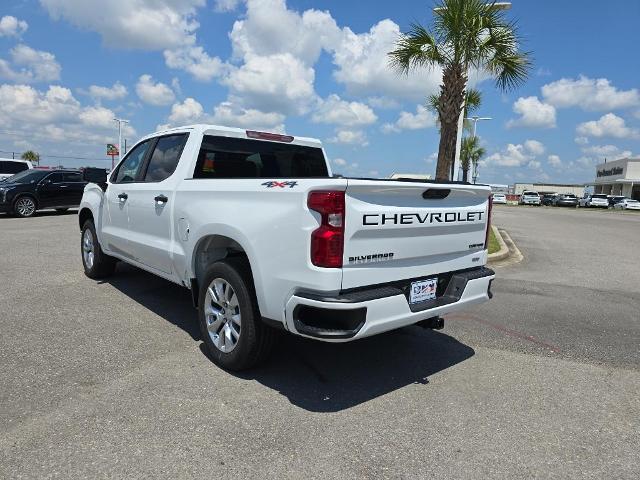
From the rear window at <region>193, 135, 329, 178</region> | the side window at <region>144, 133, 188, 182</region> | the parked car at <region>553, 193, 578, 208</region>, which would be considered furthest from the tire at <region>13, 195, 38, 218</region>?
the parked car at <region>553, 193, 578, 208</region>

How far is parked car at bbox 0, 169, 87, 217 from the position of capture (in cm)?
1595

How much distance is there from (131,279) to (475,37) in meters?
9.21

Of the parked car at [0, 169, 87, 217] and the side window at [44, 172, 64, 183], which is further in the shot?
the side window at [44, 172, 64, 183]

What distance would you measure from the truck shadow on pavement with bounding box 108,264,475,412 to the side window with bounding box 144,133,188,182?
153 cm

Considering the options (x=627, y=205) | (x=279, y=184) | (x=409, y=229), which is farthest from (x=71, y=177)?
(x=627, y=205)

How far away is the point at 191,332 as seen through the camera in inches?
189

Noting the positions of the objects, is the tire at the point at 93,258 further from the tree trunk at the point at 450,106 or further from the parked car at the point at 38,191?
the parked car at the point at 38,191

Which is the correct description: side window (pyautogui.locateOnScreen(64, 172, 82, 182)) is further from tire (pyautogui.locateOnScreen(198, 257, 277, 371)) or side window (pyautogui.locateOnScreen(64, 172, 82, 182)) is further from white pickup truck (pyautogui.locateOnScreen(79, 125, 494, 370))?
tire (pyautogui.locateOnScreen(198, 257, 277, 371))

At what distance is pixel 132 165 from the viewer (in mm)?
5750

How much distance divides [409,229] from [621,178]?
3020 inches

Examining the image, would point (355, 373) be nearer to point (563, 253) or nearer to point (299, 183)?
point (299, 183)

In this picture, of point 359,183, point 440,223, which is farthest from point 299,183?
point 440,223

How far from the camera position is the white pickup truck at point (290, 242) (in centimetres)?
312

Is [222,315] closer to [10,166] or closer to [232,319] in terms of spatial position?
[232,319]
